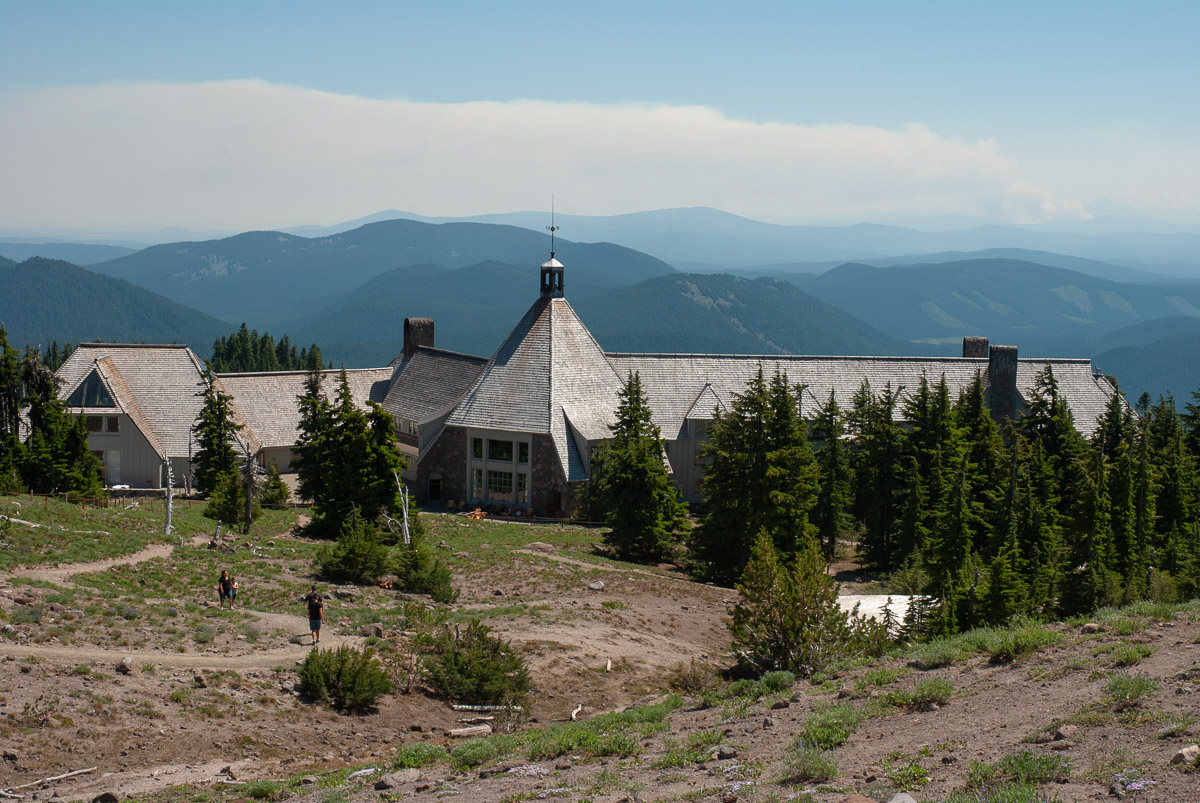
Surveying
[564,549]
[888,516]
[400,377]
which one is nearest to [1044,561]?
[888,516]

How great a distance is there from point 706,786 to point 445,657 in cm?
1105

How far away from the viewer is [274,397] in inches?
2537

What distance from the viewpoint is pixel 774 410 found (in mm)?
42500

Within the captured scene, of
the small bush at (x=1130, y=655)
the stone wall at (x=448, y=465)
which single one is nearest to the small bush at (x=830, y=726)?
the small bush at (x=1130, y=655)

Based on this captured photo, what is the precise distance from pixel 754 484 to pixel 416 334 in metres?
35.5

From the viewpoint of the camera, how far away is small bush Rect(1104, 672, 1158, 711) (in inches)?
581

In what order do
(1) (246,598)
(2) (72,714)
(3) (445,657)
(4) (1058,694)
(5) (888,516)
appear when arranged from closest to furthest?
(4) (1058,694), (2) (72,714), (3) (445,657), (1) (246,598), (5) (888,516)

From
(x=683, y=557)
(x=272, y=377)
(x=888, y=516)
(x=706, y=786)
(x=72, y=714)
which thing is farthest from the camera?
(x=272, y=377)

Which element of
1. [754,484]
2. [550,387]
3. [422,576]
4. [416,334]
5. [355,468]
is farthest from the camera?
Answer: [416,334]

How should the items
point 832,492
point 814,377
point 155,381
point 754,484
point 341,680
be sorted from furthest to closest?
point 814,377
point 155,381
point 832,492
point 754,484
point 341,680

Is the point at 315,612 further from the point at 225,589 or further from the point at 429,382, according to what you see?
the point at 429,382

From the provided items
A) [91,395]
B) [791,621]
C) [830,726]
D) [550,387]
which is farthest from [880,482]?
[91,395]

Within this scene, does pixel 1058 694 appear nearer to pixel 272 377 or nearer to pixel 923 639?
pixel 923 639

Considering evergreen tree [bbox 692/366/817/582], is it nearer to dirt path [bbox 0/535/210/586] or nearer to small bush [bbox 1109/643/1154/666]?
dirt path [bbox 0/535/210/586]
